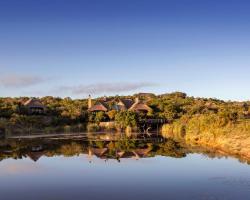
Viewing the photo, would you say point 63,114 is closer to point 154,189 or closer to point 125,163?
point 125,163

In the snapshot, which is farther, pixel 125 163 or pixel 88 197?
pixel 125 163

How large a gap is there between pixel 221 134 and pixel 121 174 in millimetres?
15993

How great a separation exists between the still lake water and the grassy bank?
8.01ft

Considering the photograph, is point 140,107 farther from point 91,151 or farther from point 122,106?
point 91,151

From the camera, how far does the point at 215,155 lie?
102 ft

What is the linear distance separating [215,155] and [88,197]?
1615 centimetres

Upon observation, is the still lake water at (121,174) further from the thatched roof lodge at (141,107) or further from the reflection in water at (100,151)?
the thatched roof lodge at (141,107)

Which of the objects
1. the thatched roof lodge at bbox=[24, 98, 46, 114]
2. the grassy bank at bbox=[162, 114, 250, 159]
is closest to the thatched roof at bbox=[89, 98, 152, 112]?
the thatched roof lodge at bbox=[24, 98, 46, 114]

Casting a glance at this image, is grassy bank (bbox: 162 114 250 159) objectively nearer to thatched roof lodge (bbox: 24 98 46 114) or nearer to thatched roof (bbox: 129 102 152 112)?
thatched roof (bbox: 129 102 152 112)

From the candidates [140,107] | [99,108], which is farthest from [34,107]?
[140,107]

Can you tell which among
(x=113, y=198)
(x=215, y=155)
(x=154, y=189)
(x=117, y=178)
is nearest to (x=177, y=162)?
(x=215, y=155)

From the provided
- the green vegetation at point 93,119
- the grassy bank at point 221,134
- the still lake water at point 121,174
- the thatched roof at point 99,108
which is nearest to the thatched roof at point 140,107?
the green vegetation at point 93,119

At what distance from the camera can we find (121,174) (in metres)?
24.2

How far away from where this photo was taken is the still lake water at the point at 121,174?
1817 centimetres
